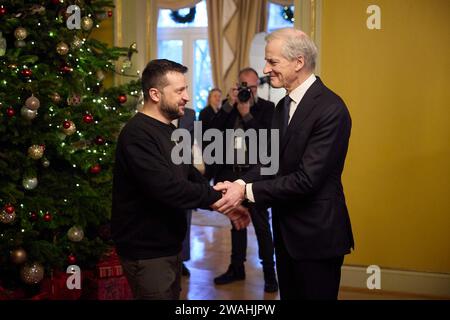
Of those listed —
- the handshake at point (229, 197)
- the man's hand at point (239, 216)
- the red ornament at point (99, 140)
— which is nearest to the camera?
the handshake at point (229, 197)

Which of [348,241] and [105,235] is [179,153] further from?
[105,235]

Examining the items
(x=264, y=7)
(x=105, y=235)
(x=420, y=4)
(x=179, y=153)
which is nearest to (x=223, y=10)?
(x=264, y=7)

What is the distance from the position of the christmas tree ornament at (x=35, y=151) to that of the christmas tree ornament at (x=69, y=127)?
0.22 metres

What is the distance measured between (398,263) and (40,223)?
2.72 meters

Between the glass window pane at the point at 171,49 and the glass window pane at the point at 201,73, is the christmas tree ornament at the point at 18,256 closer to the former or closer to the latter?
the glass window pane at the point at 201,73

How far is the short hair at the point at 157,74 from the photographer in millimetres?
2193

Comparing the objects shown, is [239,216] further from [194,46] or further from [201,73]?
[194,46]

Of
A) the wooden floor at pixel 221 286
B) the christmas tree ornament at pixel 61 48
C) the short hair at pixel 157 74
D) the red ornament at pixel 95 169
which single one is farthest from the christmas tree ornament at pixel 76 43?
the wooden floor at pixel 221 286

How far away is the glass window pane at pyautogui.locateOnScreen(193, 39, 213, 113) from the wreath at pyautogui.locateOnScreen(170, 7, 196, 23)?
38 cm

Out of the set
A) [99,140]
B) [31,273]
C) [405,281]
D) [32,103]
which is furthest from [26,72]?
[405,281]

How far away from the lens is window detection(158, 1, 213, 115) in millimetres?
8359

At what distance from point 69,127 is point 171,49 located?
5524 mm

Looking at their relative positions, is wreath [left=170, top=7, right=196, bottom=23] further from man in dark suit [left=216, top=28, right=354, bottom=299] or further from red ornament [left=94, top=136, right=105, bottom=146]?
man in dark suit [left=216, top=28, right=354, bottom=299]

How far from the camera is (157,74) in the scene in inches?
86.6
